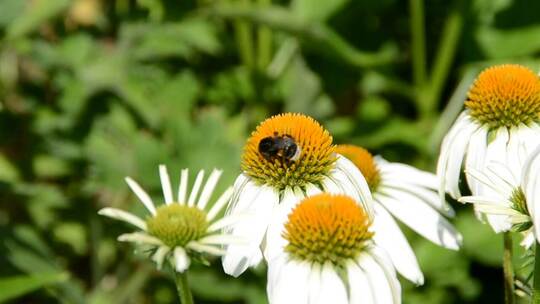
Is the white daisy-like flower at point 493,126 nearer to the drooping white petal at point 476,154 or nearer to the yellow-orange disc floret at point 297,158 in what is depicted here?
the drooping white petal at point 476,154

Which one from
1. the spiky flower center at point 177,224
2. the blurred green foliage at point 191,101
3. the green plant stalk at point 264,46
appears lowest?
the spiky flower center at point 177,224

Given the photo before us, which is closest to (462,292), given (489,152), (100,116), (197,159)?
(197,159)

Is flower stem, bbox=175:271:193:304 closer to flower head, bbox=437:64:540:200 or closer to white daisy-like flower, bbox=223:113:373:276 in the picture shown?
white daisy-like flower, bbox=223:113:373:276

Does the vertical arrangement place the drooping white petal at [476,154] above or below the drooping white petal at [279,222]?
→ above

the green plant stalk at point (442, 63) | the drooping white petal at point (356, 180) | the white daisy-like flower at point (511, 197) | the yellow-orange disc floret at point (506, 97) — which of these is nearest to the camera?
the white daisy-like flower at point (511, 197)

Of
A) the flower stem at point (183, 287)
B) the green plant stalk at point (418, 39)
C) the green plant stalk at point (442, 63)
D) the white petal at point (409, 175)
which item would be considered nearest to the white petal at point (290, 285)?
the flower stem at point (183, 287)

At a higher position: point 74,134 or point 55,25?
point 55,25

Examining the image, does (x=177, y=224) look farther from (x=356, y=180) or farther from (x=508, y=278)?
(x=508, y=278)

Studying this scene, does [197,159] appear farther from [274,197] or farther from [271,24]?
[274,197]
